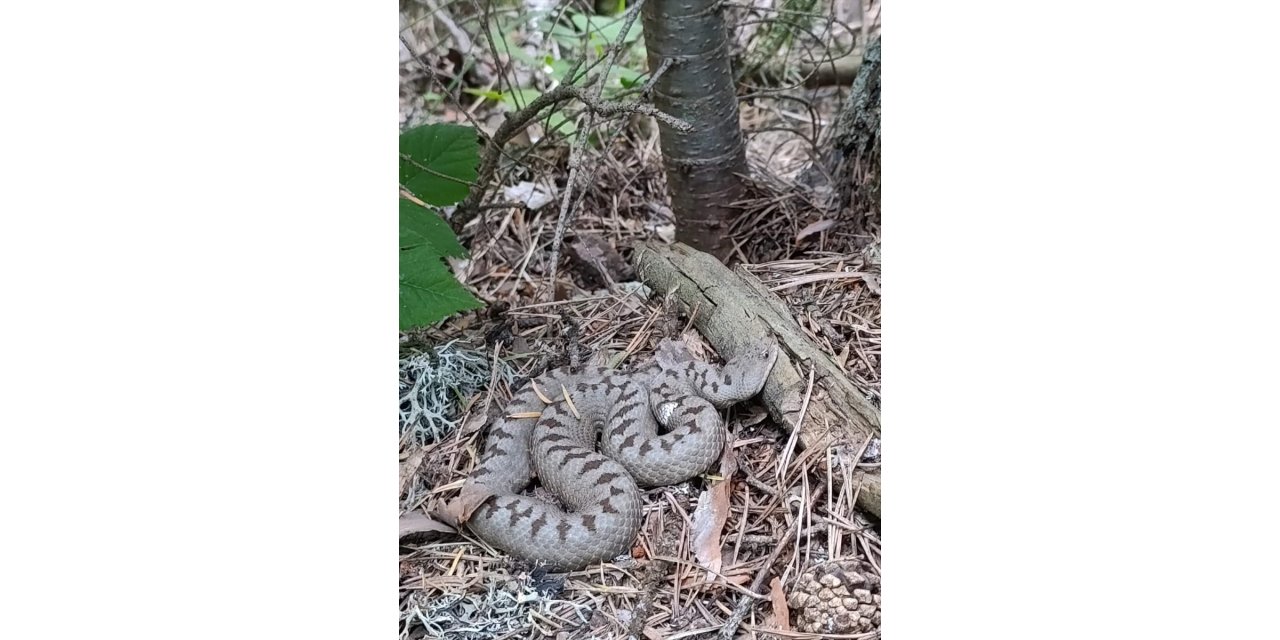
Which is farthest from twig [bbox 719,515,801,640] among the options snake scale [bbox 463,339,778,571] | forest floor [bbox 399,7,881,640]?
snake scale [bbox 463,339,778,571]

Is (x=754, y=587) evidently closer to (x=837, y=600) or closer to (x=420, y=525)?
(x=837, y=600)

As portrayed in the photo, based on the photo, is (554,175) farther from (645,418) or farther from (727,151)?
(645,418)

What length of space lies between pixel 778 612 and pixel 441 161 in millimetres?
1773

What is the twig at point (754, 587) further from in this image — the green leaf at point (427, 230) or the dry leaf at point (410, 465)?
the green leaf at point (427, 230)

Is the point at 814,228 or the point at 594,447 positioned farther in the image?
the point at 814,228

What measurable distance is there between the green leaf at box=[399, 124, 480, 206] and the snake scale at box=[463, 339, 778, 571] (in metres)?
0.69

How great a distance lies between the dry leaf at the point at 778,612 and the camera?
204 cm

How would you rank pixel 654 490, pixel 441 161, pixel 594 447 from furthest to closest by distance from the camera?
pixel 594 447 → pixel 441 161 → pixel 654 490

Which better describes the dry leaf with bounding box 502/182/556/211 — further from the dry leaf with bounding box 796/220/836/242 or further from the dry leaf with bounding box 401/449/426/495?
the dry leaf with bounding box 401/449/426/495

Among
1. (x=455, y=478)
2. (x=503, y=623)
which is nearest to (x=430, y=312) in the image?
(x=455, y=478)

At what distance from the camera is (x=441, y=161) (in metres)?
2.99

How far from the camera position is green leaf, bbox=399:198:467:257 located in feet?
8.44

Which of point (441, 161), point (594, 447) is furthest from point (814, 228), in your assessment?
point (441, 161)

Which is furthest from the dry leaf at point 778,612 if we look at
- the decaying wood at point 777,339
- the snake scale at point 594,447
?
the snake scale at point 594,447
